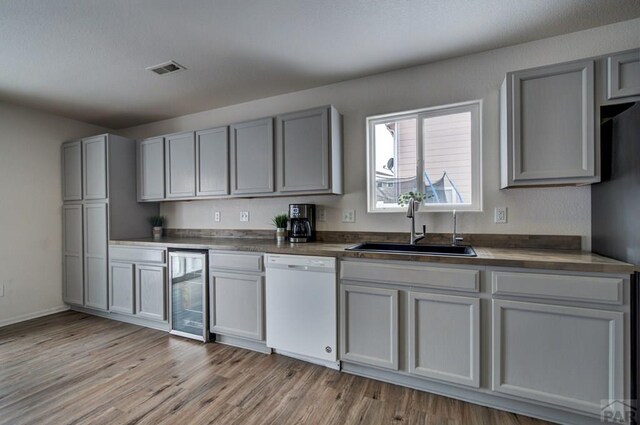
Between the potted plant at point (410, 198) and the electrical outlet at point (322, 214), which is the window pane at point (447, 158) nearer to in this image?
the potted plant at point (410, 198)

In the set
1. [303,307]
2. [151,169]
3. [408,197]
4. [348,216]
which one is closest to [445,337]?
[303,307]

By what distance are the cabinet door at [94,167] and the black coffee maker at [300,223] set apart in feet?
7.29

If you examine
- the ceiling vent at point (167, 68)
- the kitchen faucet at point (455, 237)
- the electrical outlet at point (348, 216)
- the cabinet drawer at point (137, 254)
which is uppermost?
the ceiling vent at point (167, 68)

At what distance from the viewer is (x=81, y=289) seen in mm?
3492

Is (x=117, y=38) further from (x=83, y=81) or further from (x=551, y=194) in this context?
(x=551, y=194)

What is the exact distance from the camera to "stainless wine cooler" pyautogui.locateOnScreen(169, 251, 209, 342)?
269 centimetres

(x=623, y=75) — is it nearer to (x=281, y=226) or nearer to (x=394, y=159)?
(x=394, y=159)

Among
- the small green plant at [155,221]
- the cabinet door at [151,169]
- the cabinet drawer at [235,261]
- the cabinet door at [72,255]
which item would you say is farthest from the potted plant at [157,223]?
the cabinet drawer at [235,261]

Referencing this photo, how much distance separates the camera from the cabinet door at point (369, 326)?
77.5 inches

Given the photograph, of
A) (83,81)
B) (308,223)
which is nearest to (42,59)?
(83,81)

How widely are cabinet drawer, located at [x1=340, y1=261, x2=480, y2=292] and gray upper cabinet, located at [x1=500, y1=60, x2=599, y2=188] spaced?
2.42 feet

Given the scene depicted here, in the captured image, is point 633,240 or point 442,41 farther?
point 442,41

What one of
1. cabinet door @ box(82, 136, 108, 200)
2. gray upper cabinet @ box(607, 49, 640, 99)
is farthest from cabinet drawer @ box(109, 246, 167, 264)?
gray upper cabinet @ box(607, 49, 640, 99)

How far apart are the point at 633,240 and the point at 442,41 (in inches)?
66.4
